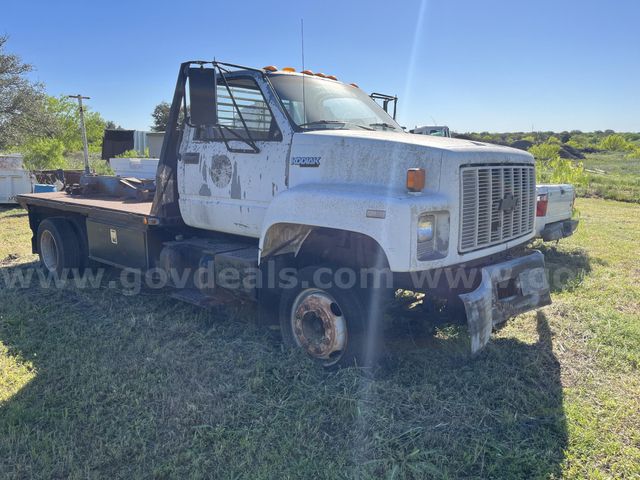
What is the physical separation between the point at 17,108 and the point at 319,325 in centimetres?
2718

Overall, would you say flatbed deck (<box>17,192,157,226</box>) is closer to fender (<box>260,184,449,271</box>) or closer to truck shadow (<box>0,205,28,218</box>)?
fender (<box>260,184,449,271</box>)

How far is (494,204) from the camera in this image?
4.03 metres

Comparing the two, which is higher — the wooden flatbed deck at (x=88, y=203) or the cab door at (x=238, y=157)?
the cab door at (x=238, y=157)

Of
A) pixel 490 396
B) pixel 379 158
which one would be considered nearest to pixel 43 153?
pixel 379 158

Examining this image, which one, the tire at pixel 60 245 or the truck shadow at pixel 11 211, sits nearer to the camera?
the tire at pixel 60 245

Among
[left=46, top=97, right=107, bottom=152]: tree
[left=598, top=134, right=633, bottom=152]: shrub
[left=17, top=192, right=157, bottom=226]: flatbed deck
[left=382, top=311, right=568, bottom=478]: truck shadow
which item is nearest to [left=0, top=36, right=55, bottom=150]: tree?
[left=46, top=97, right=107, bottom=152]: tree

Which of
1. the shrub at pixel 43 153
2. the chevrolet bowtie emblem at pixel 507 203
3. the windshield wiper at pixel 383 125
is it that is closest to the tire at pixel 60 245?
the windshield wiper at pixel 383 125

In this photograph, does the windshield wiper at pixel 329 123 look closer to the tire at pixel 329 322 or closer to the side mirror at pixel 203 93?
the side mirror at pixel 203 93

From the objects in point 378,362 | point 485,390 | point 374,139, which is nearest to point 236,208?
point 374,139

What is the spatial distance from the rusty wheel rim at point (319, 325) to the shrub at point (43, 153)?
2553cm

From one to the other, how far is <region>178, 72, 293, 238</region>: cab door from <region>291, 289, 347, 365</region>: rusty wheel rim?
0.87 metres

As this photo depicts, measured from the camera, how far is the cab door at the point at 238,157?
443 cm

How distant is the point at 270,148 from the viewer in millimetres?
4426

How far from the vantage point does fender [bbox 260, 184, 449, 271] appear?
11.2ft
